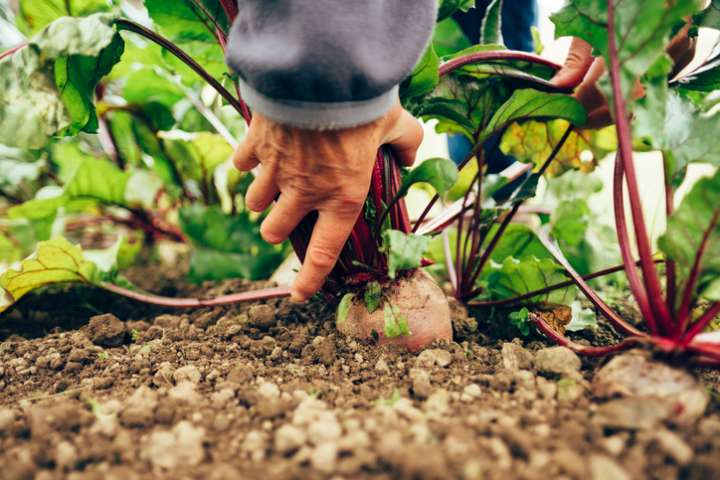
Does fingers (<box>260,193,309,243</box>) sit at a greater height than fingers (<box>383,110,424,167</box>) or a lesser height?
lesser

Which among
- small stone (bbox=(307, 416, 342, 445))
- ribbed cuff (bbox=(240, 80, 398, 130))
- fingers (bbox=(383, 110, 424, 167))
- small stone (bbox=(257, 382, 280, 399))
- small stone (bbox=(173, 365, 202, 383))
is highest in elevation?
ribbed cuff (bbox=(240, 80, 398, 130))

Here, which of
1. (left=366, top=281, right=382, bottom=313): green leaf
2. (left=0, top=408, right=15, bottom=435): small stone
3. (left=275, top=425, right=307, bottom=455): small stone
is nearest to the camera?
(left=275, top=425, right=307, bottom=455): small stone

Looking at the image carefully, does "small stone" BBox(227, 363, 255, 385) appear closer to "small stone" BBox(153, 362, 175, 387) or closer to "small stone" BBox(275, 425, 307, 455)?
"small stone" BBox(153, 362, 175, 387)

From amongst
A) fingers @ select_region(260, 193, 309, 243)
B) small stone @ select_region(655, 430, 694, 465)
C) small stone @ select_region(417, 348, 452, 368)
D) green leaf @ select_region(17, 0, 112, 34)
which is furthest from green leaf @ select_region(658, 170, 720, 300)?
green leaf @ select_region(17, 0, 112, 34)

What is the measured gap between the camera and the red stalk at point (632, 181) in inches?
39.9

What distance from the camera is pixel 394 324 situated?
3.88 ft

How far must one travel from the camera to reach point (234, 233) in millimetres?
1932

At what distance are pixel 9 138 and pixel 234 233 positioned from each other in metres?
0.83

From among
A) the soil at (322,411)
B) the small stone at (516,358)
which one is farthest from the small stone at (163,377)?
the small stone at (516,358)

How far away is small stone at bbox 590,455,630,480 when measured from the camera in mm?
731

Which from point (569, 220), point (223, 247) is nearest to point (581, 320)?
point (569, 220)

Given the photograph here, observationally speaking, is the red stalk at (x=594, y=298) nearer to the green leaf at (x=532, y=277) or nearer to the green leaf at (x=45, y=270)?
the green leaf at (x=532, y=277)

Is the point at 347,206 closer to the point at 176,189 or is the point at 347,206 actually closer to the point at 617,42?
the point at 617,42

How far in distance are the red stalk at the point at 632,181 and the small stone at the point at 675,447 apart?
27 cm
